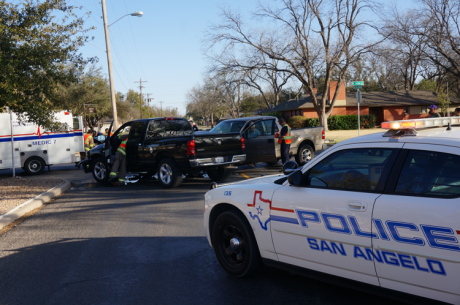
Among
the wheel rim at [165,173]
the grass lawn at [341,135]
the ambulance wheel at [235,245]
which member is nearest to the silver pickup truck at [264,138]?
the wheel rim at [165,173]

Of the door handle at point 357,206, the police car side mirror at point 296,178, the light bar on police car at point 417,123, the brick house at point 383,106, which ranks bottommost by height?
the door handle at point 357,206

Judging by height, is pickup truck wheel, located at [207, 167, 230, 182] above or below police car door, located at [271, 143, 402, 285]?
below

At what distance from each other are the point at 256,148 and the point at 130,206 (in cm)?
598

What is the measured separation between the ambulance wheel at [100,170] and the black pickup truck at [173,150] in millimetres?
59

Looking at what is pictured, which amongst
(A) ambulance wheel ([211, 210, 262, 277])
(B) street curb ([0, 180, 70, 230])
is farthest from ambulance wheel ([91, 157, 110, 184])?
(A) ambulance wheel ([211, 210, 262, 277])

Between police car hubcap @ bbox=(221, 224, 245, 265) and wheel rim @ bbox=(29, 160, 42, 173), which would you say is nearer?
police car hubcap @ bbox=(221, 224, 245, 265)

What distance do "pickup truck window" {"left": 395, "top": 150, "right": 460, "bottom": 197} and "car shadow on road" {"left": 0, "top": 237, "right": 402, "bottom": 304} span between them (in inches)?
53.3

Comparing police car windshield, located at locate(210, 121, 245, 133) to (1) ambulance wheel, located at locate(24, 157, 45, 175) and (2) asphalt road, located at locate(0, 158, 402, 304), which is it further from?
(1) ambulance wheel, located at locate(24, 157, 45, 175)

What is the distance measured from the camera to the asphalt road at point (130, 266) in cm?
433

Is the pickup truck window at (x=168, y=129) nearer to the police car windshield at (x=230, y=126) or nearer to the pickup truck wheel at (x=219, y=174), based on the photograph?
the pickup truck wheel at (x=219, y=174)

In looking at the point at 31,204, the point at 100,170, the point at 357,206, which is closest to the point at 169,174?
the point at 100,170

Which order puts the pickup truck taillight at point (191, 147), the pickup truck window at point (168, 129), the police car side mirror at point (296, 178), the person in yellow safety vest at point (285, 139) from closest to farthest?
the police car side mirror at point (296, 178) < the pickup truck taillight at point (191, 147) < the pickup truck window at point (168, 129) < the person in yellow safety vest at point (285, 139)

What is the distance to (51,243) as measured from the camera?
671cm

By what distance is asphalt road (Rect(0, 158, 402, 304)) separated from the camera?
4332 mm
